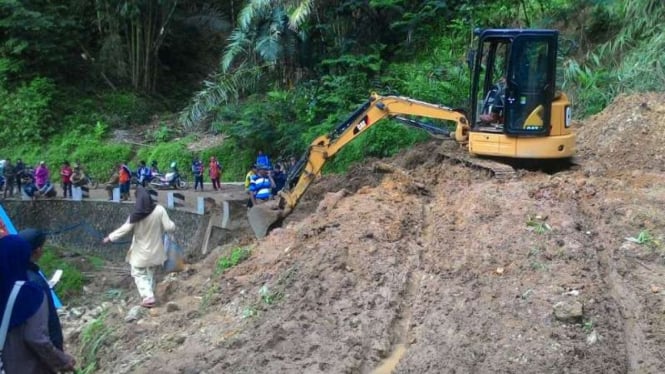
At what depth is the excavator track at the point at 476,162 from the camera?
10.7m

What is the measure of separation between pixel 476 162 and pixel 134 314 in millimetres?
5457

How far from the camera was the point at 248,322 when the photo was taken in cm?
785

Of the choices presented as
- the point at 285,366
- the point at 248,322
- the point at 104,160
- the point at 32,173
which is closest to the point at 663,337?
the point at 285,366

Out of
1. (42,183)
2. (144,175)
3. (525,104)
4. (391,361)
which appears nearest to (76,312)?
(391,361)

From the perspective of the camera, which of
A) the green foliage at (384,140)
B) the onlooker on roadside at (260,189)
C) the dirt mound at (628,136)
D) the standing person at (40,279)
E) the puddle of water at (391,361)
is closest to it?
the standing person at (40,279)

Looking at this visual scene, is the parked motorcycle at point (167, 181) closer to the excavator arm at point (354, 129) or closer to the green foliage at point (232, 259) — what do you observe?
the excavator arm at point (354, 129)

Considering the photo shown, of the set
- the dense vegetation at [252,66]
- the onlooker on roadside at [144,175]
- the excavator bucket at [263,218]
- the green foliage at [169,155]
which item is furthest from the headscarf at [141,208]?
the green foliage at [169,155]

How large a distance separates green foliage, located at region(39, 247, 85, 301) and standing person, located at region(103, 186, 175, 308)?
5.50m

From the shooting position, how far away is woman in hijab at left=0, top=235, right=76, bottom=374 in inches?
189

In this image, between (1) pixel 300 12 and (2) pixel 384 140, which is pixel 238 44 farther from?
(2) pixel 384 140

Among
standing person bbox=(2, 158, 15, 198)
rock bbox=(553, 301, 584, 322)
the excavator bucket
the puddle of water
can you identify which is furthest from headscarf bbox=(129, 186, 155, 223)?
standing person bbox=(2, 158, 15, 198)

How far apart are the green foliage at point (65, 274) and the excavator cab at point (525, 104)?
8.39 metres

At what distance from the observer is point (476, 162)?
11.3 m

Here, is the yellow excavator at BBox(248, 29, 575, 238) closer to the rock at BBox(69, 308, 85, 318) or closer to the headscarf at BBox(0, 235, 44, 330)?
the rock at BBox(69, 308, 85, 318)
